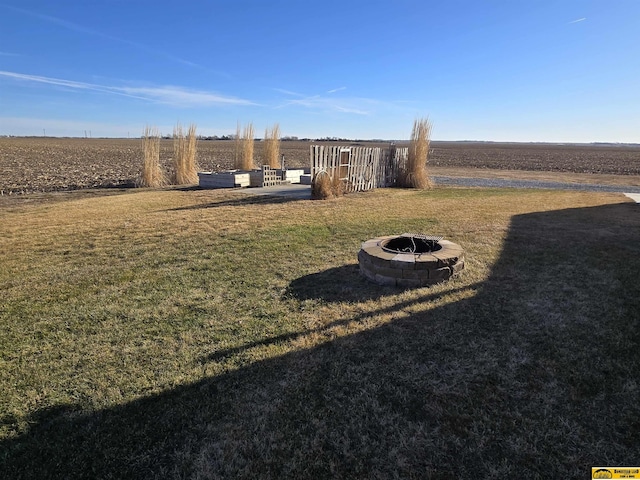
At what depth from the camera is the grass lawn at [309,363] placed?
7.24ft

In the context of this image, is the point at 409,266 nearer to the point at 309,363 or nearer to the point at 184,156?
the point at 309,363

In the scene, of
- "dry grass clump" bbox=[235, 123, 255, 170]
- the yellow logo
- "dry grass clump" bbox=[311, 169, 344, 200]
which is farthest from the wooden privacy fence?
the yellow logo

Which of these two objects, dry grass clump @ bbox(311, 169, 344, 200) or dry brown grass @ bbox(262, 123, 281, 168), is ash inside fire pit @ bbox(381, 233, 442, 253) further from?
dry brown grass @ bbox(262, 123, 281, 168)

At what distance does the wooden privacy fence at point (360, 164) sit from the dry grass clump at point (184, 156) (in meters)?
6.63

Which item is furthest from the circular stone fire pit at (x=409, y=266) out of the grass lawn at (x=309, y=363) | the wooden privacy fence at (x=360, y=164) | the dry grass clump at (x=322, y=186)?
the wooden privacy fence at (x=360, y=164)

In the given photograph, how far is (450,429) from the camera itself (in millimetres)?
2377

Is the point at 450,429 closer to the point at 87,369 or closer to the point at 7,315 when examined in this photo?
the point at 87,369

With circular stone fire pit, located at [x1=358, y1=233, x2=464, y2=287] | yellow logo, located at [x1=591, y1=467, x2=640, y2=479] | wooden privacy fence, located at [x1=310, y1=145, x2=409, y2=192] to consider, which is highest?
wooden privacy fence, located at [x1=310, y1=145, x2=409, y2=192]

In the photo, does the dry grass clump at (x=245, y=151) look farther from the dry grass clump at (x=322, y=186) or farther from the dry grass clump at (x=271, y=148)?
the dry grass clump at (x=322, y=186)

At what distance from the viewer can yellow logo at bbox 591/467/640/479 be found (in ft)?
6.88

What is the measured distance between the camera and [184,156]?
15.7 m

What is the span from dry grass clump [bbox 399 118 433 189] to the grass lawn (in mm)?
8728

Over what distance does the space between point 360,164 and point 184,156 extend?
734cm

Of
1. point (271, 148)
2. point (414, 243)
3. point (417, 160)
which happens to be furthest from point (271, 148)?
point (414, 243)
